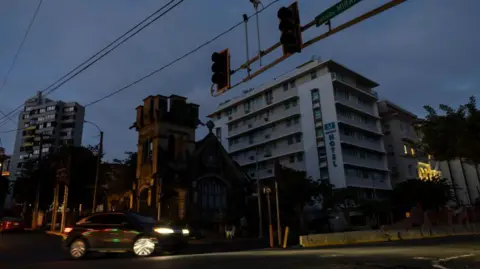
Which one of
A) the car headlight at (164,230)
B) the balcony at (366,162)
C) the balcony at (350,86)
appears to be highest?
the balcony at (350,86)

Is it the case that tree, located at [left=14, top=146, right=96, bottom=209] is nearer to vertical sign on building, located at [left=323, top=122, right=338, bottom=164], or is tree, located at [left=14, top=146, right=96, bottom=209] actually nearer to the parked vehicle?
the parked vehicle

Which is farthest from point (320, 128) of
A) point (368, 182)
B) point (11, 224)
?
point (11, 224)

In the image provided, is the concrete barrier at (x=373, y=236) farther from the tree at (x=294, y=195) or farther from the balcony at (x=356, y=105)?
the balcony at (x=356, y=105)

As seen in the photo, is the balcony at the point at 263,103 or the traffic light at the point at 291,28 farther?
the balcony at the point at 263,103

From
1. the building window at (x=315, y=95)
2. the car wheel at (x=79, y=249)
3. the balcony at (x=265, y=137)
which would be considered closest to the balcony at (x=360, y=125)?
the building window at (x=315, y=95)

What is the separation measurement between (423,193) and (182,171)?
1512 inches

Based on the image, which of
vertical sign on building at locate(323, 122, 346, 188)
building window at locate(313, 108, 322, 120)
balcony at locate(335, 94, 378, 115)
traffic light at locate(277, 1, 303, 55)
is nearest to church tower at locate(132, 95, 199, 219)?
traffic light at locate(277, 1, 303, 55)

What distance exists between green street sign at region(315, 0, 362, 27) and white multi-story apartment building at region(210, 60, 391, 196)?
48072 millimetres

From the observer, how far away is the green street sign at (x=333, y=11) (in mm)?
8078

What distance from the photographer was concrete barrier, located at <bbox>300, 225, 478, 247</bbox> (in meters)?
22.0

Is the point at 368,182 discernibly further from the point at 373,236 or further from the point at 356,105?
the point at 373,236

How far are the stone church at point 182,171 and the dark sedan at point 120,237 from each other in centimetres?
1834

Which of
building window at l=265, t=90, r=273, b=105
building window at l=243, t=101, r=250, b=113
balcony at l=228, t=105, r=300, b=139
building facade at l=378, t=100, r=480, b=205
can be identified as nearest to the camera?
balcony at l=228, t=105, r=300, b=139

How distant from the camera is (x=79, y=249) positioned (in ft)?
42.4
